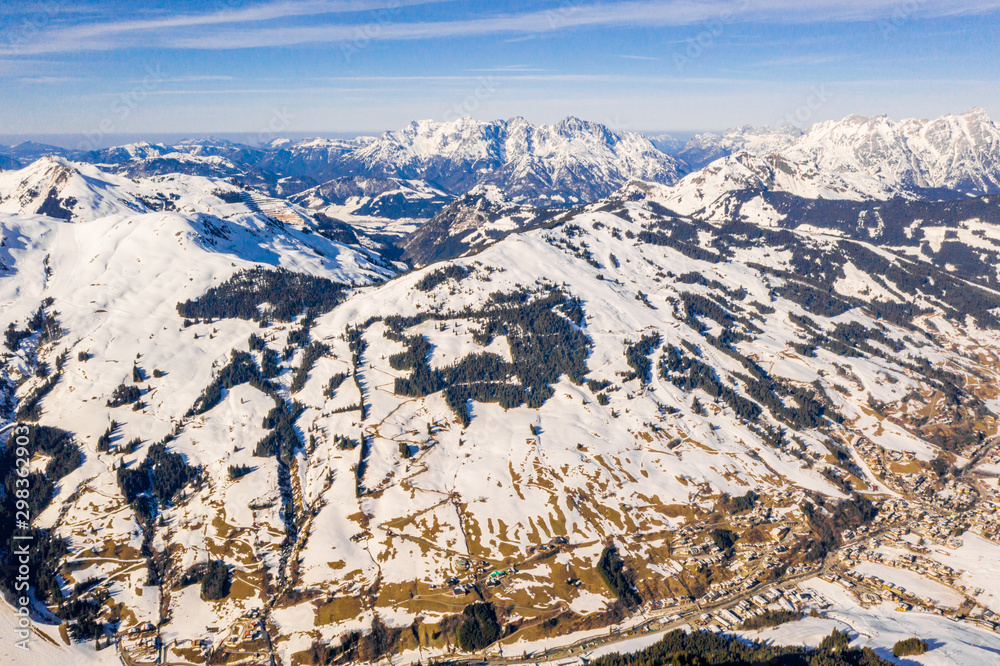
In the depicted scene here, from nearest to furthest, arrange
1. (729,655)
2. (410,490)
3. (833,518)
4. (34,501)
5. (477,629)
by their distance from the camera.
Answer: (729,655)
(477,629)
(34,501)
(833,518)
(410,490)

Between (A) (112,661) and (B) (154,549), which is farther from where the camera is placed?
(B) (154,549)

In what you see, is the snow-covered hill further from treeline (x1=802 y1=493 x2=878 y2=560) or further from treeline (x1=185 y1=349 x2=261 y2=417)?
treeline (x1=802 y1=493 x2=878 y2=560)

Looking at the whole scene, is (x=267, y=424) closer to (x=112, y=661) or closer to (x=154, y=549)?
(x=154, y=549)

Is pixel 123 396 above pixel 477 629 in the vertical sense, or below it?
above

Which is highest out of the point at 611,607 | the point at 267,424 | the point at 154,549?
the point at 267,424

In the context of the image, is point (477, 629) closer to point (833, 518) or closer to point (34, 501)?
point (833, 518)

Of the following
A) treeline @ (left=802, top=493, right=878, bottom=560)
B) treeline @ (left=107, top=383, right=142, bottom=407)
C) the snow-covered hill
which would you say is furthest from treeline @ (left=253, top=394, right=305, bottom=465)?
treeline @ (left=802, top=493, right=878, bottom=560)

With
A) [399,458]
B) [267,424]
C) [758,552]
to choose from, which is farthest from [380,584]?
[758,552]

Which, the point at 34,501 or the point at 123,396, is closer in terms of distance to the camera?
the point at 34,501

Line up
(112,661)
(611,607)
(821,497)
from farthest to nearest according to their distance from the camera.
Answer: (821,497) < (611,607) < (112,661)

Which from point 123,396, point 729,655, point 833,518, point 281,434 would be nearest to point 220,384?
point 123,396

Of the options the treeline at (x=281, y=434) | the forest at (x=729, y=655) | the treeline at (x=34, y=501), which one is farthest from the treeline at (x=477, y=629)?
the treeline at (x=34, y=501)
